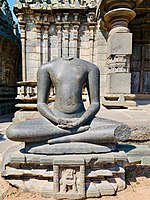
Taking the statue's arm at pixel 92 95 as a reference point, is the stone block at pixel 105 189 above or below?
Answer: below

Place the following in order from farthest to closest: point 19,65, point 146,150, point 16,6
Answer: point 19,65 → point 16,6 → point 146,150

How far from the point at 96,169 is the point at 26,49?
20.6ft

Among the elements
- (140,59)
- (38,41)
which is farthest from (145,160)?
(140,59)

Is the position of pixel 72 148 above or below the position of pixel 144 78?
below

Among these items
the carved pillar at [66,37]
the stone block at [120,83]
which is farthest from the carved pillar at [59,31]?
the stone block at [120,83]

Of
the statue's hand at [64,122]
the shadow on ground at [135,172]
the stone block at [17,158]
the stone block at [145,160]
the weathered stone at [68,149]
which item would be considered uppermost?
the statue's hand at [64,122]

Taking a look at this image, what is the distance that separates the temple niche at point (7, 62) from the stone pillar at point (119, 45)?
18.1 ft

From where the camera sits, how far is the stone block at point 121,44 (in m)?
5.01

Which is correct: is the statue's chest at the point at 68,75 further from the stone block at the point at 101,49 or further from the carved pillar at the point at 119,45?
the stone block at the point at 101,49

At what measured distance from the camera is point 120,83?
521 cm

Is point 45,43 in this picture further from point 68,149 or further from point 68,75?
point 68,149

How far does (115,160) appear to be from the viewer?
230cm

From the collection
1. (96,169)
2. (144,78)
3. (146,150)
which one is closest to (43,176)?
(96,169)

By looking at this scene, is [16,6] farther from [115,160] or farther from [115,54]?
[115,160]
